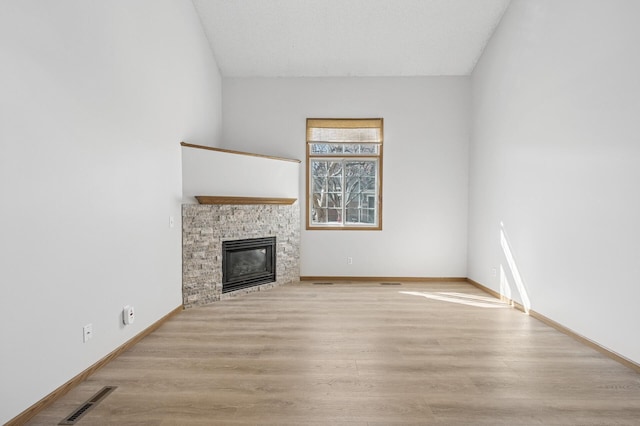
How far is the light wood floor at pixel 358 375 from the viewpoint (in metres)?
2.05

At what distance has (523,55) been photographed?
4.22 meters

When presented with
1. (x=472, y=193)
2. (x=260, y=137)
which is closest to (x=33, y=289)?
(x=260, y=137)

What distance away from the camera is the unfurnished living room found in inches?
82.3

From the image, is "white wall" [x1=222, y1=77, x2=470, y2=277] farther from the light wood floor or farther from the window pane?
the light wood floor

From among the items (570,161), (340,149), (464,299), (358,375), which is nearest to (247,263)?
(340,149)

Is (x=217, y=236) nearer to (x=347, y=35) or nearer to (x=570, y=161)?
(x=347, y=35)

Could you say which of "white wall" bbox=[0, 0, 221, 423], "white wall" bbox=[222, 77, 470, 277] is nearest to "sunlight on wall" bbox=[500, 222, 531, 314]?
"white wall" bbox=[222, 77, 470, 277]

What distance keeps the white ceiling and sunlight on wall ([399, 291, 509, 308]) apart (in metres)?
3.55

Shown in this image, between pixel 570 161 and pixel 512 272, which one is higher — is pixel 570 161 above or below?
above

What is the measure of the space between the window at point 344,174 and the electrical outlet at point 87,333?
12.3ft

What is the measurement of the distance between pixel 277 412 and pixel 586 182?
10.7 feet

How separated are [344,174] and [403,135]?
1.18 metres

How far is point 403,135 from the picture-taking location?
5828 mm

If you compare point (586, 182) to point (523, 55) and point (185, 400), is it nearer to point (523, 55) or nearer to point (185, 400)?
point (523, 55)
